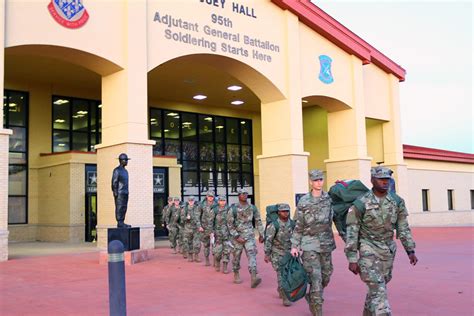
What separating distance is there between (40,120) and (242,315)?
1952 centimetres

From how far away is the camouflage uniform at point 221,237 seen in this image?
11.5 metres

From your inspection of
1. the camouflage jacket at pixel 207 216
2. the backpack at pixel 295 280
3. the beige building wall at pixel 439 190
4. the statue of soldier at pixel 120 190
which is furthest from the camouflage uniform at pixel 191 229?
the beige building wall at pixel 439 190

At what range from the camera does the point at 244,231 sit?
10.1 m

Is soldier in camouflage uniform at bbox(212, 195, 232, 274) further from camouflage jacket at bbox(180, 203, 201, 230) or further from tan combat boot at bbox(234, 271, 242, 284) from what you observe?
camouflage jacket at bbox(180, 203, 201, 230)

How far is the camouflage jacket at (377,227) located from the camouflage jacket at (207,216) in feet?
22.8

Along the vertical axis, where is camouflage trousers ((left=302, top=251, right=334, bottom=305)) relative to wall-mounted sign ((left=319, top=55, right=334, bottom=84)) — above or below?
below

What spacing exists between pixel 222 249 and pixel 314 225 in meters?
5.28

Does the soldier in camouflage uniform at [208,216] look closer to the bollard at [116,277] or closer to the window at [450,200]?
the bollard at [116,277]

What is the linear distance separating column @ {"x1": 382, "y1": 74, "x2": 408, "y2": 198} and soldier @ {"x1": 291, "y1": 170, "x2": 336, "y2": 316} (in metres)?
21.7

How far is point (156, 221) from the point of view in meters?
24.8

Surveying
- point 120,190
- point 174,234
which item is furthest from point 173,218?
point 120,190

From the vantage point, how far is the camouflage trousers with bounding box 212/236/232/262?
11616 mm

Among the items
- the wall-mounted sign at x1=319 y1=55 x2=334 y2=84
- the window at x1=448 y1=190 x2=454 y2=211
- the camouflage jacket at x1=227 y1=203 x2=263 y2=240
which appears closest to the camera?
the camouflage jacket at x1=227 y1=203 x2=263 y2=240

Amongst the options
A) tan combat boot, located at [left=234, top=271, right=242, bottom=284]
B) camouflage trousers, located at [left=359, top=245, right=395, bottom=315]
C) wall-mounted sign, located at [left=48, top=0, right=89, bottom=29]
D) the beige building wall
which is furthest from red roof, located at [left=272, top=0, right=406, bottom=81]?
camouflage trousers, located at [left=359, top=245, right=395, bottom=315]
